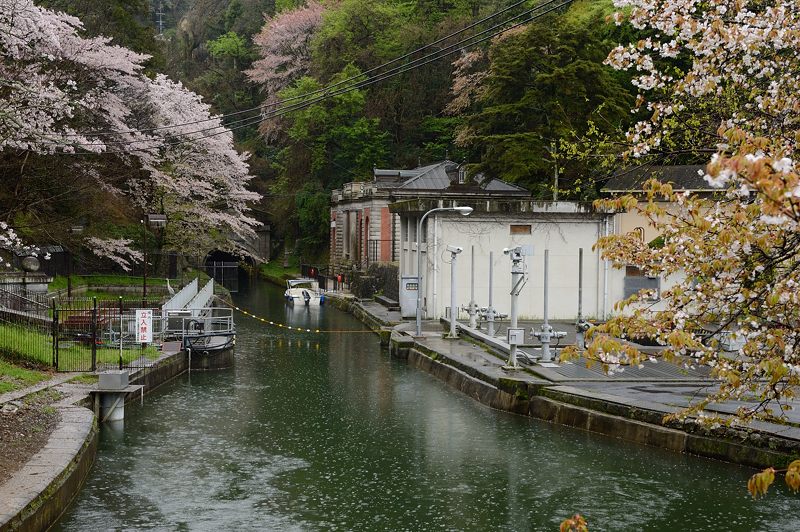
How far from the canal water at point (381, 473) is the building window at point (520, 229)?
40.9 feet

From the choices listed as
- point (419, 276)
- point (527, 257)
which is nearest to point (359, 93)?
point (527, 257)

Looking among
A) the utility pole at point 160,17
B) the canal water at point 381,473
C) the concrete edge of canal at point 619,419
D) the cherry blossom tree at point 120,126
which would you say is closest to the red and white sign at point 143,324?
the canal water at point 381,473

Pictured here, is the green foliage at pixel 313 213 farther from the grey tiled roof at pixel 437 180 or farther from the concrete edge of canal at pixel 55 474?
the concrete edge of canal at pixel 55 474

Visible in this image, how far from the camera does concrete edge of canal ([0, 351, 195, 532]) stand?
12172 millimetres

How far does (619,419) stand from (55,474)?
Result: 10973mm

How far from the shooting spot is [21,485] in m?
13.0

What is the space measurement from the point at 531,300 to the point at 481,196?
13319 mm

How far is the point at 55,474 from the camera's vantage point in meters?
13.7

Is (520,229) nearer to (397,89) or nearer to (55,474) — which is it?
(55,474)

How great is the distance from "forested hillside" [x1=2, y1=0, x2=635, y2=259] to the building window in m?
2.85

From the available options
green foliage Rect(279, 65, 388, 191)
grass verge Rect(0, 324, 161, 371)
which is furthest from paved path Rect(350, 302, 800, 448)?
green foliage Rect(279, 65, 388, 191)

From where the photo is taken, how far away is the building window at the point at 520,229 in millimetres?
37094

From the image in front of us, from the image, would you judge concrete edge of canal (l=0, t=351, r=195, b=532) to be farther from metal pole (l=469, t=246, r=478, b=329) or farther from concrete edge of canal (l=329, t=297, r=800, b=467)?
metal pole (l=469, t=246, r=478, b=329)

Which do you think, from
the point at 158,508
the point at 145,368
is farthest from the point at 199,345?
the point at 158,508
